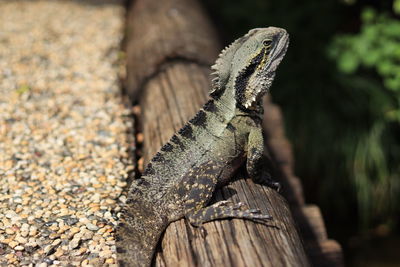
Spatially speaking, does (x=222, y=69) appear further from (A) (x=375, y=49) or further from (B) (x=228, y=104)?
(A) (x=375, y=49)

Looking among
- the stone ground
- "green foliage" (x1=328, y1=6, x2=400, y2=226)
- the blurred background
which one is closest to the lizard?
the stone ground

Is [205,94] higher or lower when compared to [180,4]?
lower

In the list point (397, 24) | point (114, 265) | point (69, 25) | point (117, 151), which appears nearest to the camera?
point (114, 265)

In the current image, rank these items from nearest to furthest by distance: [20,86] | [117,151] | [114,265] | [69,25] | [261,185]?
1. [114,265]
2. [261,185]
3. [117,151]
4. [20,86]
5. [69,25]

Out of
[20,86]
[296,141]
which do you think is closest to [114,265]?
[20,86]

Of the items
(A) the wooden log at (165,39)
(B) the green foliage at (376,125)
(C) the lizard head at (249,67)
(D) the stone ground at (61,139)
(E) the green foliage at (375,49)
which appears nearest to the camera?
(D) the stone ground at (61,139)

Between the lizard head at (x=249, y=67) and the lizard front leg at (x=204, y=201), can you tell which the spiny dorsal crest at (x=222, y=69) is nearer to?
the lizard head at (x=249, y=67)

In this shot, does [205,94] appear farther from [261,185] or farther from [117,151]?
[261,185]

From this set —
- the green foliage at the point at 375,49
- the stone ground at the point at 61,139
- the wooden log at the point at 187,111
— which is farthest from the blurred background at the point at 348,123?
the stone ground at the point at 61,139

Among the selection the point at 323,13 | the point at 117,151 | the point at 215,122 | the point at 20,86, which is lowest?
the point at 215,122

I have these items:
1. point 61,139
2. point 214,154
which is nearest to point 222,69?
point 214,154
